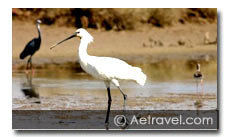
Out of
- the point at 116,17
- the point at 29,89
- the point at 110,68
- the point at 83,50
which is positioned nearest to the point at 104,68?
the point at 110,68

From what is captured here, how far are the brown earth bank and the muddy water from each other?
1611 millimetres

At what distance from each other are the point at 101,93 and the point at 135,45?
5717mm

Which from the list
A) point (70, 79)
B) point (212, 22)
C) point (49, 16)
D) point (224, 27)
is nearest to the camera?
point (224, 27)

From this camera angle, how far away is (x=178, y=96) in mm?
12609

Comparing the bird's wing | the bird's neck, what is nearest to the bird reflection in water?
the bird's neck

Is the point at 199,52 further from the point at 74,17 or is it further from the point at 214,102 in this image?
the point at 214,102

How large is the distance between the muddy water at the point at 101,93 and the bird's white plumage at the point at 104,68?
2.95ft

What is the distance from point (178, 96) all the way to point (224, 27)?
2.47 meters

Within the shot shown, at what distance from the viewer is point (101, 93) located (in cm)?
1327

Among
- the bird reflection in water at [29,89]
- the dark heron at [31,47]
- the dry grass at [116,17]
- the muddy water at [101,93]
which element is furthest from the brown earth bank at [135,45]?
the bird reflection in water at [29,89]

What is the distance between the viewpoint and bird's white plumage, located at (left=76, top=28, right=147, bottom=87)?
10.6m

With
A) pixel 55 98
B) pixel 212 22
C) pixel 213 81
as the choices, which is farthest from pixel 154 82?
pixel 212 22

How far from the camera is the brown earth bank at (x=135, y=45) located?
17688mm

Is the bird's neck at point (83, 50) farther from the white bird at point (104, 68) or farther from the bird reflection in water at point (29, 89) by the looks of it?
the bird reflection in water at point (29, 89)
